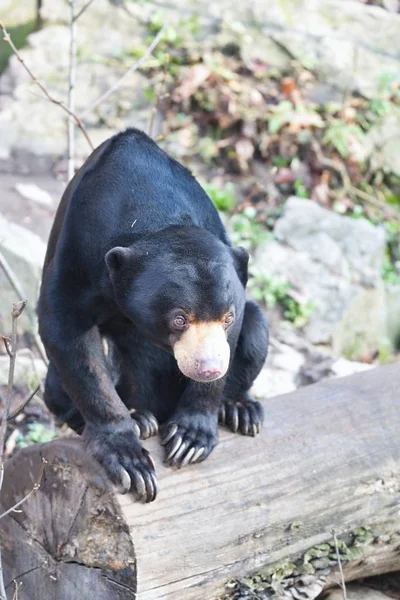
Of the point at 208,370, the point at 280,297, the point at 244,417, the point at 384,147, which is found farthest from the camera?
Answer: the point at 384,147

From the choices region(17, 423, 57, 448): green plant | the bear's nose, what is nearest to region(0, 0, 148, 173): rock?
region(17, 423, 57, 448): green plant

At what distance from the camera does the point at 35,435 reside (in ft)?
18.5

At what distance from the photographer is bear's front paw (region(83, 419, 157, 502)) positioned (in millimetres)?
3379

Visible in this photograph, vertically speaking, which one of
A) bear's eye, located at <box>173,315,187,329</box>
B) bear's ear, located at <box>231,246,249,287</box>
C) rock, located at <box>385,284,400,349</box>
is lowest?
rock, located at <box>385,284,400,349</box>

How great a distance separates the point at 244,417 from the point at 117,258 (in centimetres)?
85

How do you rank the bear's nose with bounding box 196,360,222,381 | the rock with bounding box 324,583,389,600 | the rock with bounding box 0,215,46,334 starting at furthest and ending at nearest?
the rock with bounding box 0,215,46,334 → the rock with bounding box 324,583,389,600 → the bear's nose with bounding box 196,360,222,381

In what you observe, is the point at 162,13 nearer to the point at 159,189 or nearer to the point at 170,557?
the point at 159,189

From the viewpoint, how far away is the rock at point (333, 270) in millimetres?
8062

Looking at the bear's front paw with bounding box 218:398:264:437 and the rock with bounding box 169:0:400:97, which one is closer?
the bear's front paw with bounding box 218:398:264:437

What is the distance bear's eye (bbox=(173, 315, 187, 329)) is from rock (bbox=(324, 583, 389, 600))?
146 cm

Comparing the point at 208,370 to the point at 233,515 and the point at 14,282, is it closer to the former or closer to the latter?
the point at 233,515

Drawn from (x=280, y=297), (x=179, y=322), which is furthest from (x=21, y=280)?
(x=179, y=322)

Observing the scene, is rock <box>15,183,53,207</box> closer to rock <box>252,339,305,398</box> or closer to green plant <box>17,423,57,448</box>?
rock <box>252,339,305,398</box>

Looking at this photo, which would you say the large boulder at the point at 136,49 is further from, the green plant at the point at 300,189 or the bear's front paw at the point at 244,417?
the bear's front paw at the point at 244,417
